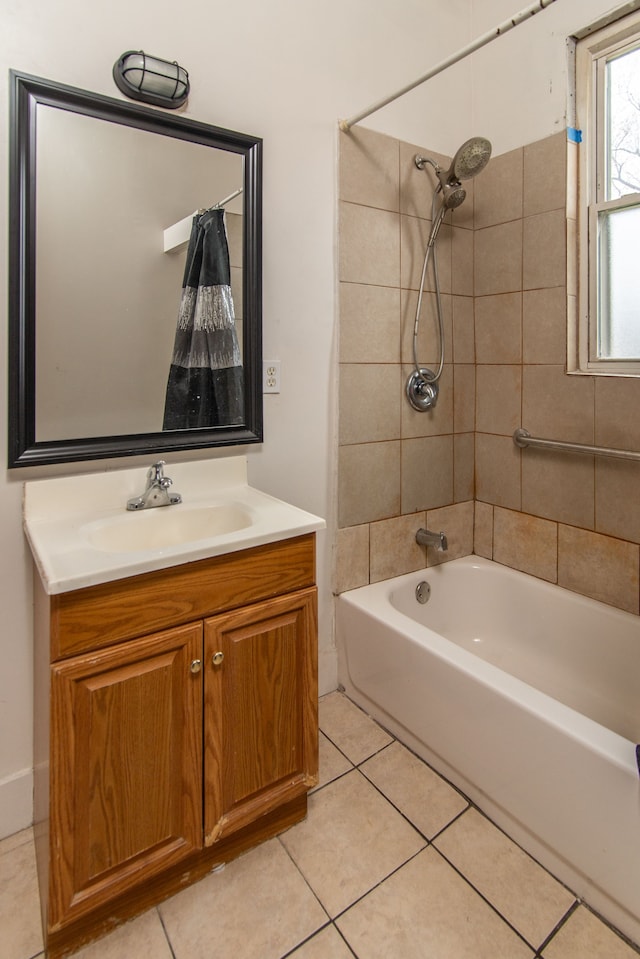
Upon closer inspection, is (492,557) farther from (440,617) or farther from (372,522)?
(372,522)

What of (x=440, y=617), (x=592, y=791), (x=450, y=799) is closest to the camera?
(x=592, y=791)

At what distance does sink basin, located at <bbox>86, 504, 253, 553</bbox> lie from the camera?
1.40 metres

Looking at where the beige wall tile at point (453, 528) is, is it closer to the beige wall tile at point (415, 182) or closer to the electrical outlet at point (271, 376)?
the electrical outlet at point (271, 376)

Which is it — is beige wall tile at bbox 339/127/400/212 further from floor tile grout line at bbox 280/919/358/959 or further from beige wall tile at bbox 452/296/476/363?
floor tile grout line at bbox 280/919/358/959

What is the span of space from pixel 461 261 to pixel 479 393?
537 mm

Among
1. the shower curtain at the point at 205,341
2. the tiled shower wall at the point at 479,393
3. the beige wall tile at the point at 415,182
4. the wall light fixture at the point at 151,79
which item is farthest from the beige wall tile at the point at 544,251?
the wall light fixture at the point at 151,79

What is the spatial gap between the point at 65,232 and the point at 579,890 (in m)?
1.99

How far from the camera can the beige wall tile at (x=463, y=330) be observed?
2219 millimetres

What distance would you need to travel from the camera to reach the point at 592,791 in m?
1.19

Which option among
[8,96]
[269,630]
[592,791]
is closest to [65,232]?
[8,96]

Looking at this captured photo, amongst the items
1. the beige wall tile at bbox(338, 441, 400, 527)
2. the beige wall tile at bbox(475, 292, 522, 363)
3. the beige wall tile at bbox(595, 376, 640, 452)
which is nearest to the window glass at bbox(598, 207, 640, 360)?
the beige wall tile at bbox(595, 376, 640, 452)

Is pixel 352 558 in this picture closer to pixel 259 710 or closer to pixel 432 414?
pixel 432 414

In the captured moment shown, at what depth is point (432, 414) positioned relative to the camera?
86.0 inches

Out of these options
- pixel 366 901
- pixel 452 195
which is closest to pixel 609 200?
pixel 452 195
